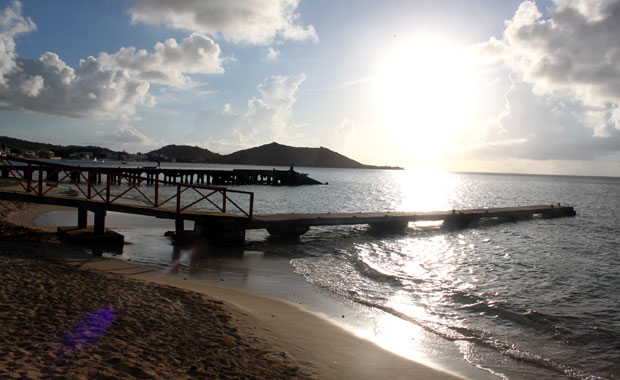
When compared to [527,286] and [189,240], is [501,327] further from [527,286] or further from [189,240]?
[189,240]

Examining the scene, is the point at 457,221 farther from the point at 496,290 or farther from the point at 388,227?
the point at 496,290

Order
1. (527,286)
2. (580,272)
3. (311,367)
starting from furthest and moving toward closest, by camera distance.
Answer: (580,272) → (527,286) → (311,367)

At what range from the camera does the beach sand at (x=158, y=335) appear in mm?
4246

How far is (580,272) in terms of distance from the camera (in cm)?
1323

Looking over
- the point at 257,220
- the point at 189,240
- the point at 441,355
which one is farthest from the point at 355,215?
the point at 441,355

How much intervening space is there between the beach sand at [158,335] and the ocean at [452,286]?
3.36ft

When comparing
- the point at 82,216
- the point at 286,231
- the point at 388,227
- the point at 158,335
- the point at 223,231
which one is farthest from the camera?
the point at 388,227

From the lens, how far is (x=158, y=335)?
5.23 metres

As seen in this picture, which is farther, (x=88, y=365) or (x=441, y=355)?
(x=441, y=355)

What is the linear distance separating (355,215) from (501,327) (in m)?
12.3

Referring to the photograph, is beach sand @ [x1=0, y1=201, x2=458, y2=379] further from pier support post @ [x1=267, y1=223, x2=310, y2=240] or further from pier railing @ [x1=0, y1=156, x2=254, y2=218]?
pier support post @ [x1=267, y1=223, x2=310, y2=240]

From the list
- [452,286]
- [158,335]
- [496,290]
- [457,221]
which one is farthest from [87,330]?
[457,221]

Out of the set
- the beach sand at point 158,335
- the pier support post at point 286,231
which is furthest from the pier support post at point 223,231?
the beach sand at point 158,335

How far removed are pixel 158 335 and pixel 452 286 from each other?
26.6ft
